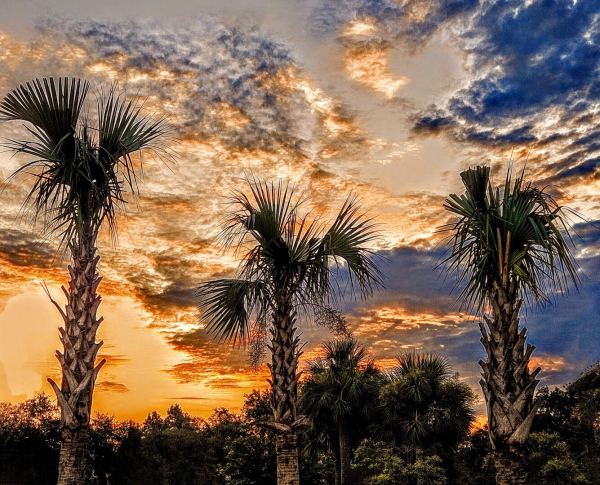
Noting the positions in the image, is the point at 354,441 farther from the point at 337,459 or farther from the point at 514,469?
the point at 514,469

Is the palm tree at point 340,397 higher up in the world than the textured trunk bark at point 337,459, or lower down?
higher up

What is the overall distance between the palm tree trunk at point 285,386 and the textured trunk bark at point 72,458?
15.4 feet

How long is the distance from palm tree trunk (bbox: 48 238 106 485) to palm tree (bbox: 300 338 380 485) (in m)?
19.7

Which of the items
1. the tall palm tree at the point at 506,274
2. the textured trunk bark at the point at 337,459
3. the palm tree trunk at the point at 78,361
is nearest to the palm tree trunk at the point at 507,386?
the tall palm tree at the point at 506,274

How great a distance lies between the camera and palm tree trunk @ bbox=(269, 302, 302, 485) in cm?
1205

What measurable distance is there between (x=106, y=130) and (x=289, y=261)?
503cm

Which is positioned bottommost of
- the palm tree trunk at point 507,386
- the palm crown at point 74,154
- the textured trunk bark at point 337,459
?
the textured trunk bark at point 337,459

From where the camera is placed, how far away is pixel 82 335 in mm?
8906

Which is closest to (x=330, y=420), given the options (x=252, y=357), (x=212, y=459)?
(x=212, y=459)

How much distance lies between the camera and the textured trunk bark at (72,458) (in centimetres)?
841

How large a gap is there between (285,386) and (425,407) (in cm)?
1580

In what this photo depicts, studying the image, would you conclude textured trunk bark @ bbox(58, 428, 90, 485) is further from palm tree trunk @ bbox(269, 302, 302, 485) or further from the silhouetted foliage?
the silhouetted foliage

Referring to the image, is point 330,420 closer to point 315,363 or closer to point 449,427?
point 315,363

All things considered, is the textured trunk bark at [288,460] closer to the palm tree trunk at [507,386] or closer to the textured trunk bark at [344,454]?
the palm tree trunk at [507,386]
